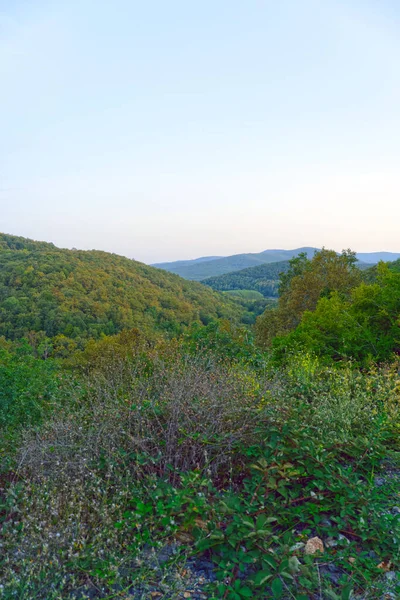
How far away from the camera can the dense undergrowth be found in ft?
6.44

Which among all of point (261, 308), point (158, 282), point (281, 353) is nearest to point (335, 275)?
point (281, 353)

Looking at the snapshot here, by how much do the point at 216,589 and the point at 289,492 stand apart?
31.7 inches

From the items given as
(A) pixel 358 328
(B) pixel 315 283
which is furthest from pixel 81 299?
(A) pixel 358 328

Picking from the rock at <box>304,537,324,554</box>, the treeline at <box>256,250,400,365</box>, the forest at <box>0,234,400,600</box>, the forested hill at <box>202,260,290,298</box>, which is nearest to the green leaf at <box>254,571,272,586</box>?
the forest at <box>0,234,400,600</box>

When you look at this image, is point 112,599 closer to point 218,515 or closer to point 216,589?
point 216,589

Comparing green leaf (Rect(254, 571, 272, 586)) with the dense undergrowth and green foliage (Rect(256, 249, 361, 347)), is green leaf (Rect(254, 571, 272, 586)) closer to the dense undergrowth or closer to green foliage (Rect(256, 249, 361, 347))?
the dense undergrowth

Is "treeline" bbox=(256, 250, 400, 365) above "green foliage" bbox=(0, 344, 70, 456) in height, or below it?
above

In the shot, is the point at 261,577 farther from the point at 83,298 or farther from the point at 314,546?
the point at 83,298

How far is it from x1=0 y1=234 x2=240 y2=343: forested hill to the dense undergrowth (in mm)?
24512

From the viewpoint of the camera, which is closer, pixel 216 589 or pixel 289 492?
pixel 216 589

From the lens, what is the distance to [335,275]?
1669 cm

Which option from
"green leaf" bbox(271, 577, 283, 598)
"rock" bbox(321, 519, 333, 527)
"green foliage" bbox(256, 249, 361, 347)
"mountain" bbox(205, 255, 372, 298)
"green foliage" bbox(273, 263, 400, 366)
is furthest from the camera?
"mountain" bbox(205, 255, 372, 298)

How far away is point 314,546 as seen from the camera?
223 centimetres

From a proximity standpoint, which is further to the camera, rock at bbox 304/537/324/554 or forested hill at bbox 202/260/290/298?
forested hill at bbox 202/260/290/298
